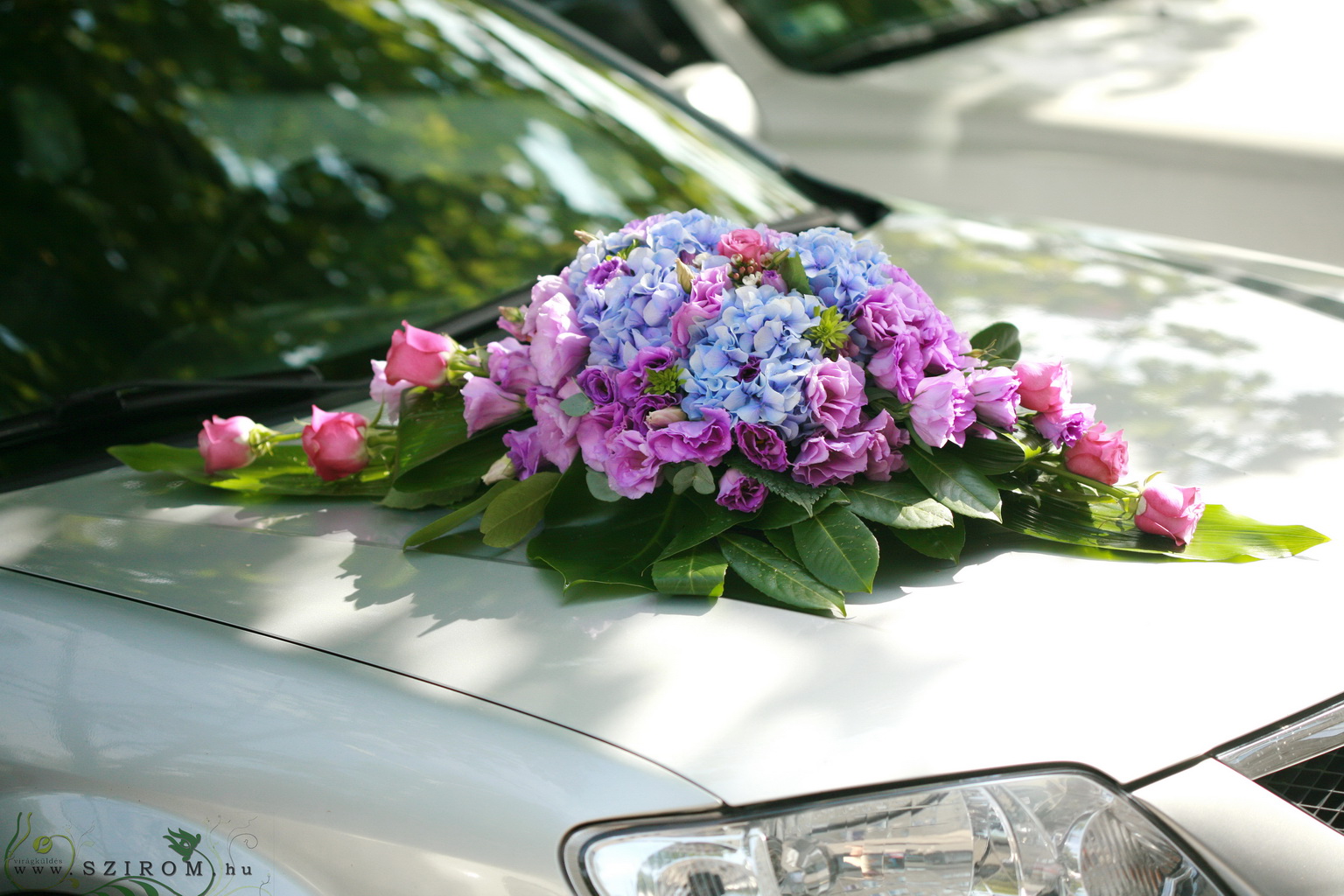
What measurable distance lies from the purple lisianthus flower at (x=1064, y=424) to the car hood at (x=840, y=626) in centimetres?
16

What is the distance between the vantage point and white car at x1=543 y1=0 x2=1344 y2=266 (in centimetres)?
340

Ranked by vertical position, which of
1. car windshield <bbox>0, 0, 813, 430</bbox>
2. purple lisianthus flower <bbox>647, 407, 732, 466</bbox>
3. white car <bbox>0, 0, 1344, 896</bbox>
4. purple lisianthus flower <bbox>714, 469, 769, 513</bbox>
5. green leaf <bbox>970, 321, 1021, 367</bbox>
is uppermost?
car windshield <bbox>0, 0, 813, 430</bbox>

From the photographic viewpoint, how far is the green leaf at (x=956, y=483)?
152cm

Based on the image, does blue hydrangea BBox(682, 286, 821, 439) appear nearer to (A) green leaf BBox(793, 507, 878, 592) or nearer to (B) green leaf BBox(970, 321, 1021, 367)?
(A) green leaf BBox(793, 507, 878, 592)

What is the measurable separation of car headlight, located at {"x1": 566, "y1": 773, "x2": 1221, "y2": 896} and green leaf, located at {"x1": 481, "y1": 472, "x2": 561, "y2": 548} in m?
0.45

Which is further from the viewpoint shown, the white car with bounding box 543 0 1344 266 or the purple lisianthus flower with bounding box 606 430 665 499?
the white car with bounding box 543 0 1344 266

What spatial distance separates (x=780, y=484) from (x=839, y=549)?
4.6 inches

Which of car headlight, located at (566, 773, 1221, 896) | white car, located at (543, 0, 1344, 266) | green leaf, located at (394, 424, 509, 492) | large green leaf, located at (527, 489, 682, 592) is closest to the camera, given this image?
car headlight, located at (566, 773, 1221, 896)

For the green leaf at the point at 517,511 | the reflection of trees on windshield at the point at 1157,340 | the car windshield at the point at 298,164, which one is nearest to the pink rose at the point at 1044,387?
the reflection of trees on windshield at the point at 1157,340

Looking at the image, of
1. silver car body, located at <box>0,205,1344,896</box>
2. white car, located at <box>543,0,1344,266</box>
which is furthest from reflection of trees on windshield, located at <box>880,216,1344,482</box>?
white car, located at <box>543,0,1344,266</box>

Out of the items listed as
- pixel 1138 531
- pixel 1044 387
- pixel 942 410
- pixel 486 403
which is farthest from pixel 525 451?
pixel 1138 531

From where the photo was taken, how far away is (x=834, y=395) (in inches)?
60.6

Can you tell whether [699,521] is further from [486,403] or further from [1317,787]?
[1317,787]

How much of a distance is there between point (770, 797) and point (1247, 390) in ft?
3.76
